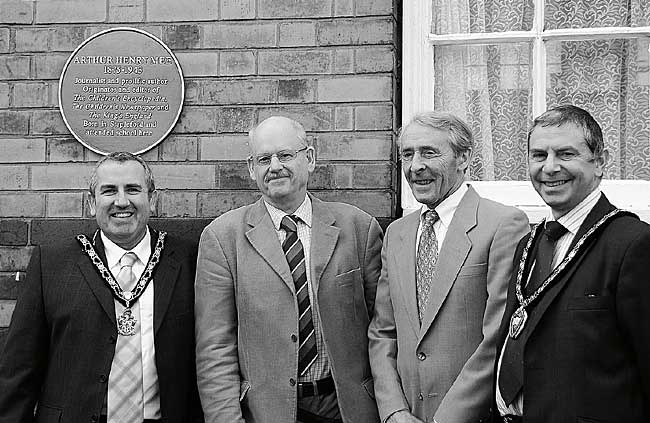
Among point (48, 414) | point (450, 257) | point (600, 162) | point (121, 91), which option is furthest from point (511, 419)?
point (121, 91)

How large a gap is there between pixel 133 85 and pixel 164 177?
465mm

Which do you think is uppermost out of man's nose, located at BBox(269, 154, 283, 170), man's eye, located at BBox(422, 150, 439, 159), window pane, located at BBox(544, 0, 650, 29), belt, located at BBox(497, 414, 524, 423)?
window pane, located at BBox(544, 0, 650, 29)

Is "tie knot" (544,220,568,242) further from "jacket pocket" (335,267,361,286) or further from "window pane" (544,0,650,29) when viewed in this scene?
"window pane" (544,0,650,29)

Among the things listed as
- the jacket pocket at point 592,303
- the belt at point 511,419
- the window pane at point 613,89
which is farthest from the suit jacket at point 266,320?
the window pane at point 613,89

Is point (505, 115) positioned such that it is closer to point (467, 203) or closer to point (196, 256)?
point (467, 203)

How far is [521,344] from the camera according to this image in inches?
106

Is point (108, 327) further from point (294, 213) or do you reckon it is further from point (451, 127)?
point (451, 127)

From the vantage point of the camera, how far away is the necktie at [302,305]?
3189 mm

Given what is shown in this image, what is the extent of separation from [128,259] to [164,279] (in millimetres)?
164

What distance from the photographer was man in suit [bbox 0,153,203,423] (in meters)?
3.07

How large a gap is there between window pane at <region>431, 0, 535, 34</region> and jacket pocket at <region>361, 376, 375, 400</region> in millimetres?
1717

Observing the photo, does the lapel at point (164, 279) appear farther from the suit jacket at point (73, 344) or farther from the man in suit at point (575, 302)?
the man in suit at point (575, 302)

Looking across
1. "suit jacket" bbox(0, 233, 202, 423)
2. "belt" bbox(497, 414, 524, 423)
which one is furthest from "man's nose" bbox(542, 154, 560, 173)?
"suit jacket" bbox(0, 233, 202, 423)

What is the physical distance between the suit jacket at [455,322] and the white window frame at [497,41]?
0.77m
